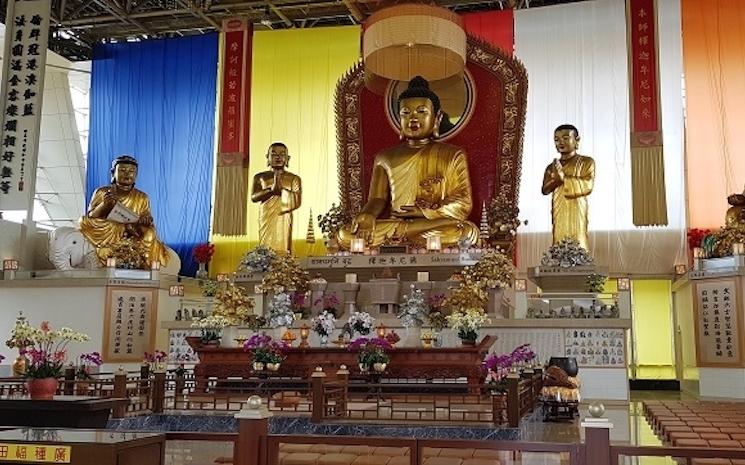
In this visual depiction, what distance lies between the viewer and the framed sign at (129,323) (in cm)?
1015

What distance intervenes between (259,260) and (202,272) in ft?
9.04

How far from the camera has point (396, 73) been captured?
10.5 metres

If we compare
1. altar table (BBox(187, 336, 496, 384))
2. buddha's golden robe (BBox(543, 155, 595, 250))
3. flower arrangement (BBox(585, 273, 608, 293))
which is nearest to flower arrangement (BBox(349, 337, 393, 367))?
altar table (BBox(187, 336, 496, 384))

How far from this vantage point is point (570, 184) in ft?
34.0

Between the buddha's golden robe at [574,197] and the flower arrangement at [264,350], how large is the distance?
15.4 feet

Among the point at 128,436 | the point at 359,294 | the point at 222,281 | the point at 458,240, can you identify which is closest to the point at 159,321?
the point at 222,281

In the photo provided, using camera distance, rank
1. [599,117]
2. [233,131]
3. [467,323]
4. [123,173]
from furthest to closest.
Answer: [599,117]
[233,131]
[123,173]
[467,323]

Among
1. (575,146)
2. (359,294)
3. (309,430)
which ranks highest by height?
(575,146)

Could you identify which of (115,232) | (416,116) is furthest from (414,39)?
(115,232)

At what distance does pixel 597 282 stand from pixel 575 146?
7.23ft

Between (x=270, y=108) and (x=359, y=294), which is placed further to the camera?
(x=270, y=108)

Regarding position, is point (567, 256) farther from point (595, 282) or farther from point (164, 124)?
point (164, 124)

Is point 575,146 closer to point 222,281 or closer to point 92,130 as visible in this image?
point 222,281

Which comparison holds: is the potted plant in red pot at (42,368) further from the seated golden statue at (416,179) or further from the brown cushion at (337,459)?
the seated golden statue at (416,179)
